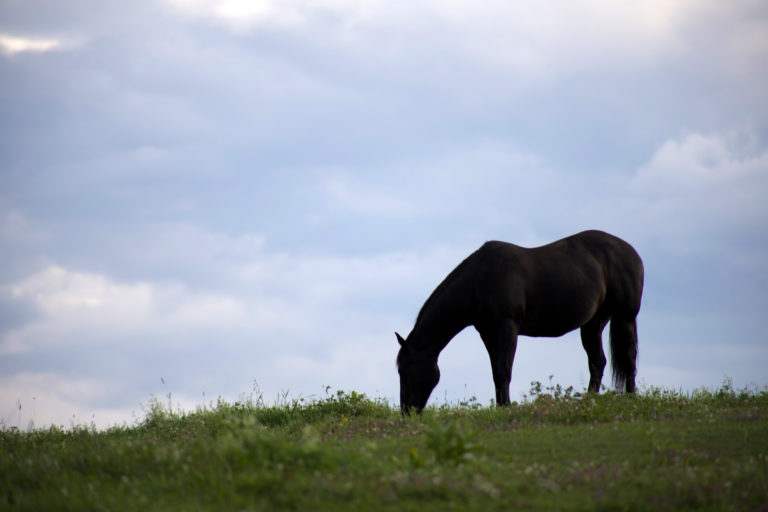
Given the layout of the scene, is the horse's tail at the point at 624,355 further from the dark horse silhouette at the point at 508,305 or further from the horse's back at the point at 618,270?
the horse's back at the point at 618,270

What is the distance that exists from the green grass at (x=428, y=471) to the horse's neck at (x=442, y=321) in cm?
379

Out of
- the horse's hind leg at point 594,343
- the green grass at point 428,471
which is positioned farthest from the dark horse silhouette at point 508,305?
the green grass at point 428,471

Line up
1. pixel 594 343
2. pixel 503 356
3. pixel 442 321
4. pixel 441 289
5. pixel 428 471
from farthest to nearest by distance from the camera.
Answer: pixel 594 343 < pixel 441 289 < pixel 442 321 < pixel 503 356 < pixel 428 471

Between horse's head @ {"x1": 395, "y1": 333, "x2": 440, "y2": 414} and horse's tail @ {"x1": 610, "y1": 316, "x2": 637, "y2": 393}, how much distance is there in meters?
4.51

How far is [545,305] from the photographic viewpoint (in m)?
14.8

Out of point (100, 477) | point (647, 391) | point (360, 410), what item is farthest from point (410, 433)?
point (647, 391)

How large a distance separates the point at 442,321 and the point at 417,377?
4.30 ft

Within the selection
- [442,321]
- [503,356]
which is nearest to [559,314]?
[503,356]

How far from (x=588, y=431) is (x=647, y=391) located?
18.2ft

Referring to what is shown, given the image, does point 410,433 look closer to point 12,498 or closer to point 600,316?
point 12,498

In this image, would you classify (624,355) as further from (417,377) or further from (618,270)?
(417,377)

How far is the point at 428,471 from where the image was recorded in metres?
6.94

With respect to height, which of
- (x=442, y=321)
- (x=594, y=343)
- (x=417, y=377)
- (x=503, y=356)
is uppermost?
(x=442, y=321)

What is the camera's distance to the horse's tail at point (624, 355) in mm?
15930
